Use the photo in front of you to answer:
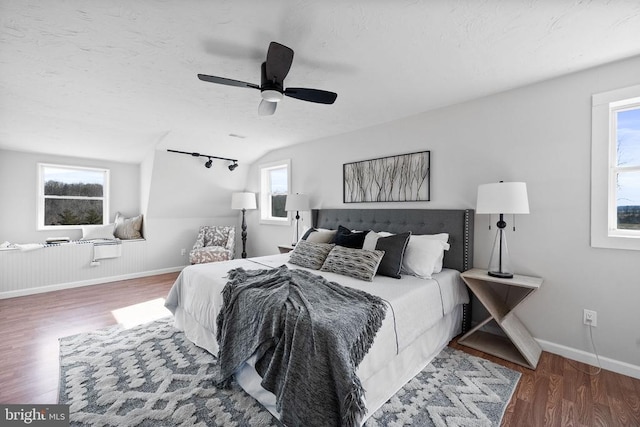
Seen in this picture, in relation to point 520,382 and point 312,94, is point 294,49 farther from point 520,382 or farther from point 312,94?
point 520,382

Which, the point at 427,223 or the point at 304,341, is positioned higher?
the point at 427,223

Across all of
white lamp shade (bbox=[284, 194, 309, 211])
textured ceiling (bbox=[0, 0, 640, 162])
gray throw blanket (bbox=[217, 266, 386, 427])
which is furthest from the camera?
white lamp shade (bbox=[284, 194, 309, 211])

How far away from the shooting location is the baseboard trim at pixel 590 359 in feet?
6.95

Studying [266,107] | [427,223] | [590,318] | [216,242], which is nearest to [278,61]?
[266,107]

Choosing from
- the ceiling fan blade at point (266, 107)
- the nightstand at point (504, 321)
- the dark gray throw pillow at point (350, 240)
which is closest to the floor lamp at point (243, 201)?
the dark gray throw pillow at point (350, 240)

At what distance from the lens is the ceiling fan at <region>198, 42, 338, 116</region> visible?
1.73 meters

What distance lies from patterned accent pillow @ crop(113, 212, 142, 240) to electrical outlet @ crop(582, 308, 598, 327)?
20.8ft

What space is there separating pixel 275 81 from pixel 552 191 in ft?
Result: 8.27

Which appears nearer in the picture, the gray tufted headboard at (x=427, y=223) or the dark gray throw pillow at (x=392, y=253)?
the dark gray throw pillow at (x=392, y=253)

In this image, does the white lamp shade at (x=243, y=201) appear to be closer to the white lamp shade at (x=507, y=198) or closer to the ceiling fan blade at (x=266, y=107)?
the ceiling fan blade at (x=266, y=107)

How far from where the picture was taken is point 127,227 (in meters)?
5.12

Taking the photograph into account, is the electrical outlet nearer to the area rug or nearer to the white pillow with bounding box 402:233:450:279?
the area rug

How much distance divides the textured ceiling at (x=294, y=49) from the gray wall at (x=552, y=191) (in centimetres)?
20

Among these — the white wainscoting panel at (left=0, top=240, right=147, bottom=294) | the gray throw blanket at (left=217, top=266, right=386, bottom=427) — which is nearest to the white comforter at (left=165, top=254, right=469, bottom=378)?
the gray throw blanket at (left=217, top=266, right=386, bottom=427)
